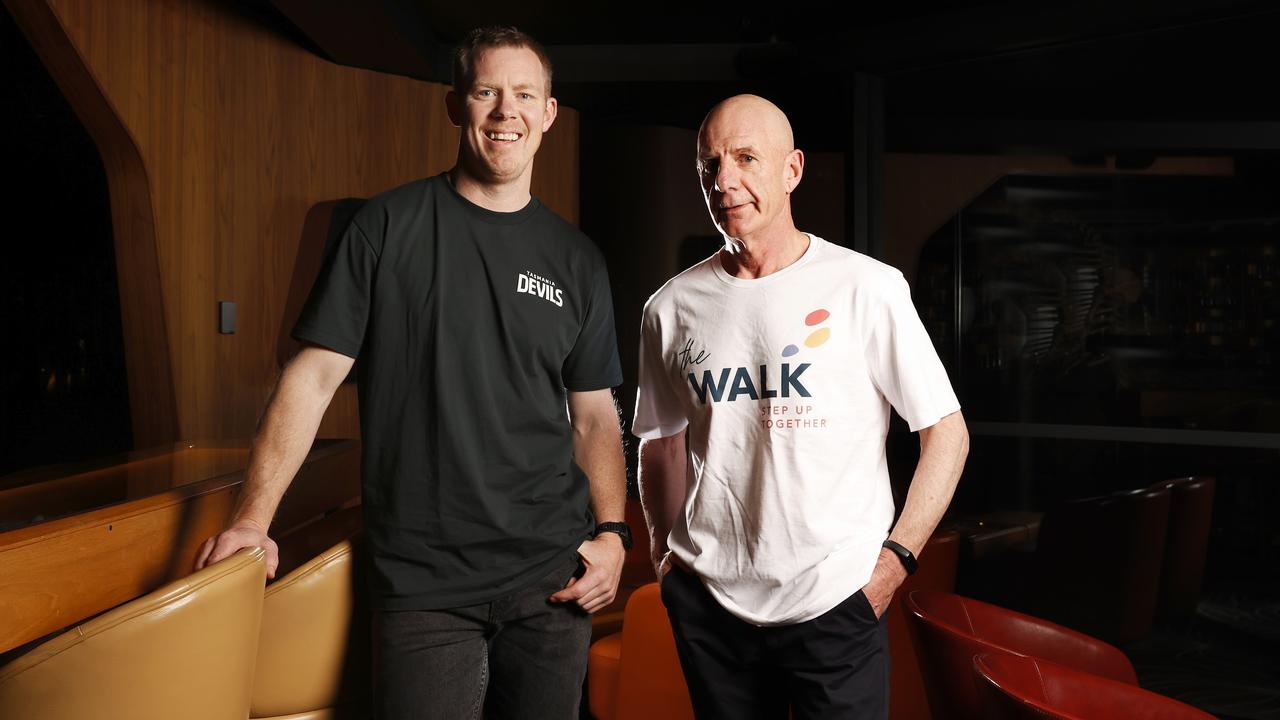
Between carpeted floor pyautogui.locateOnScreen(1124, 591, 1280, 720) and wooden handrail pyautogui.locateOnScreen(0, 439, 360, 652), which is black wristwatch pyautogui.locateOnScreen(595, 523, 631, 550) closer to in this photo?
wooden handrail pyautogui.locateOnScreen(0, 439, 360, 652)

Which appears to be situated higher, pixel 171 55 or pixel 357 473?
pixel 171 55

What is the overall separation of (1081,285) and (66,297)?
3.94 metres

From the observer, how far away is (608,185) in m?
5.30

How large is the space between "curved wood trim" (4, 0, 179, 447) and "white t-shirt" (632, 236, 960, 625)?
2556 mm

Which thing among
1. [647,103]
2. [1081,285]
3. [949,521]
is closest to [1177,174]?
[1081,285]

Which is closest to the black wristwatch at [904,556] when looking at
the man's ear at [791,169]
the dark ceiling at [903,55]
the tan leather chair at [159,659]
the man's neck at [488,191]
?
the man's ear at [791,169]

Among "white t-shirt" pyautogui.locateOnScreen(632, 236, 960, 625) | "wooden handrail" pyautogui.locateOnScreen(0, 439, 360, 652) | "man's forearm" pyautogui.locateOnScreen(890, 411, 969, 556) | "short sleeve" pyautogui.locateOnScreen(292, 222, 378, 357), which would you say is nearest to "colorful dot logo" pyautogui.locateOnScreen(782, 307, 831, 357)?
"white t-shirt" pyautogui.locateOnScreen(632, 236, 960, 625)

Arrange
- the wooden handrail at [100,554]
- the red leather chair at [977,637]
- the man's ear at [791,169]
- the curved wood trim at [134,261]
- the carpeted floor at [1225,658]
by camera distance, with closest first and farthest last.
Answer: the wooden handrail at [100,554] → the man's ear at [791,169] → the red leather chair at [977,637] → the curved wood trim at [134,261] → the carpeted floor at [1225,658]

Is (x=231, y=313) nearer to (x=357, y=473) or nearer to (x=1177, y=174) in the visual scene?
(x=357, y=473)

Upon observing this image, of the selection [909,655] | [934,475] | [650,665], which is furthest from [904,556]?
[909,655]

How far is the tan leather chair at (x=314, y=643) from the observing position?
1.54 meters

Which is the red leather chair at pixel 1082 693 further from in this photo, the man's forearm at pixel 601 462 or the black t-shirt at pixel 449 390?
the black t-shirt at pixel 449 390

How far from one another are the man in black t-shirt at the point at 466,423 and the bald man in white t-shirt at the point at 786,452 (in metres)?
0.21

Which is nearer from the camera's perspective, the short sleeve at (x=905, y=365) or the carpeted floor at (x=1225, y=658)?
the short sleeve at (x=905, y=365)
